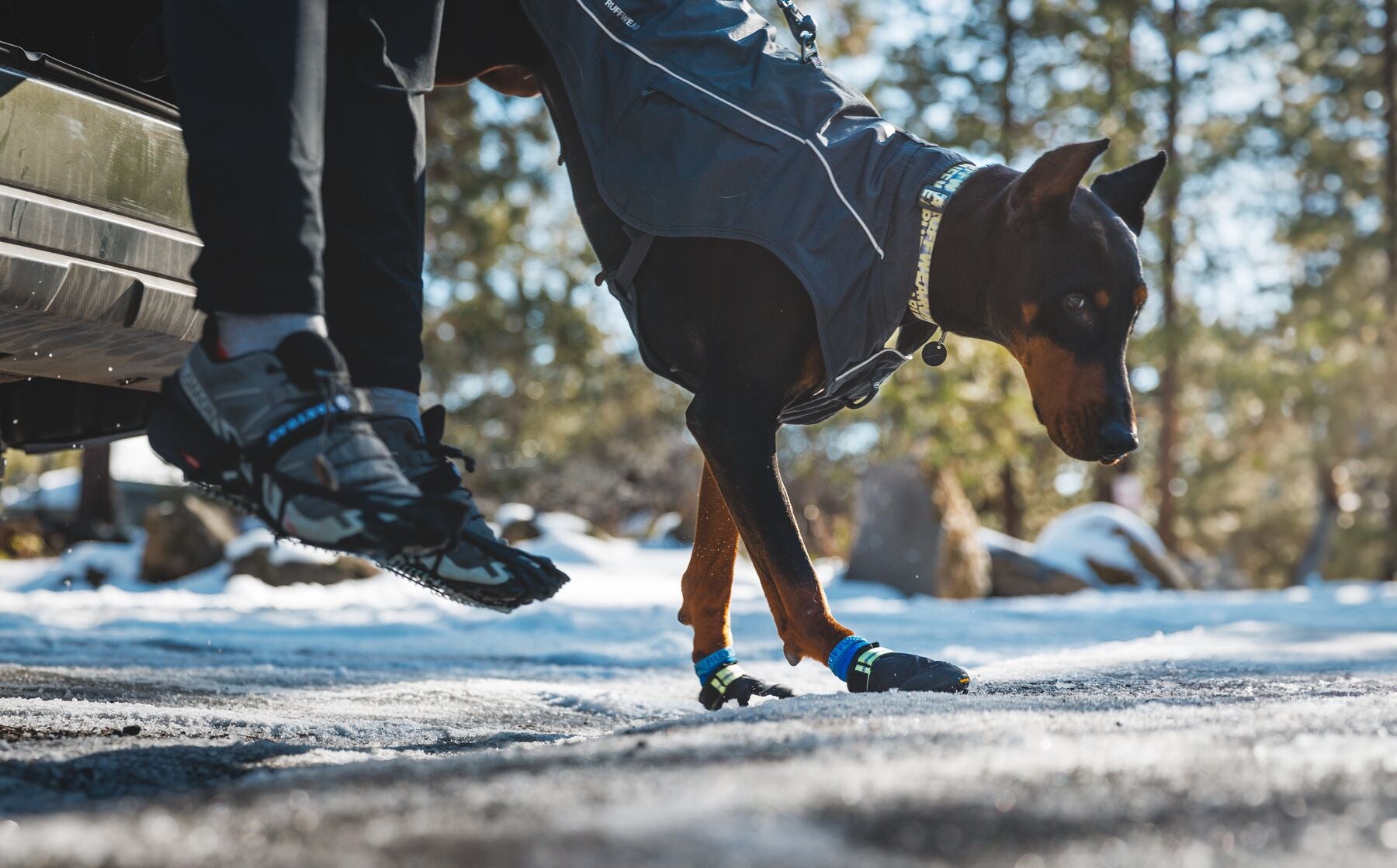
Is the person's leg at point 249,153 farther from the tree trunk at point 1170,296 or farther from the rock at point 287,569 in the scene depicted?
the tree trunk at point 1170,296

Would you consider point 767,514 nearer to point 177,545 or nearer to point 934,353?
point 934,353

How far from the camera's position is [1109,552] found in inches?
501

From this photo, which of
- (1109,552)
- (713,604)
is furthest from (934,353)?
(1109,552)

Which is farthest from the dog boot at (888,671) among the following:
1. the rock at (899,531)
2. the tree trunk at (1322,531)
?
the tree trunk at (1322,531)

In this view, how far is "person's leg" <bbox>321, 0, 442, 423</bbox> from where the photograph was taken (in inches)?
77.8

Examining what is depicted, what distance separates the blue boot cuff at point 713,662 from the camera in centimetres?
258

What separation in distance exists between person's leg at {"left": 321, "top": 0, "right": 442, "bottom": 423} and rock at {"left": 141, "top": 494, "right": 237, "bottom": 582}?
902cm

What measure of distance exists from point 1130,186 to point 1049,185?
0.45 m

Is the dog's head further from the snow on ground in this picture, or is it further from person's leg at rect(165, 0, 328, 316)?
person's leg at rect(165, 0, 328, 316)

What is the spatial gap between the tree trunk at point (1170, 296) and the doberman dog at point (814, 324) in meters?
17.0

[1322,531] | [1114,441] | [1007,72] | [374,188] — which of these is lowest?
[1114,441]

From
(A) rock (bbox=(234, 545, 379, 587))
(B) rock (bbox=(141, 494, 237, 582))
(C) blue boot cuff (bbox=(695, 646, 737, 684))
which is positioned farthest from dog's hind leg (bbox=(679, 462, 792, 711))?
(B) rock (bbox=(141, 494, 237, 582))

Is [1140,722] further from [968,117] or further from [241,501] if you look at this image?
[968,117]

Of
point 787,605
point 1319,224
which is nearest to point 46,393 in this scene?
point 787,605
